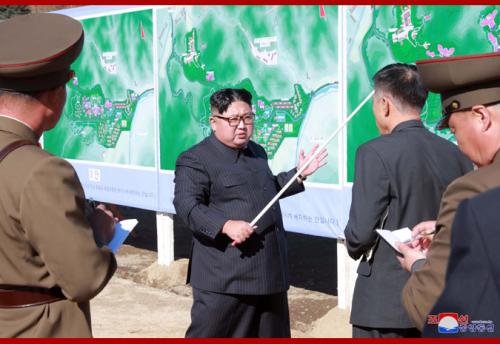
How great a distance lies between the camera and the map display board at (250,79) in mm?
4961

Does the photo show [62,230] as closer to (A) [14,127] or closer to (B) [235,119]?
(A) [14,127]

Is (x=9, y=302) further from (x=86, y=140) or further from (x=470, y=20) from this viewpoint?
(x=86, y=140)

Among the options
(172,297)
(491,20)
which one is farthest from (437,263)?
(172,297)

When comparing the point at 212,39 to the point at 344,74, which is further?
the point at 212,39

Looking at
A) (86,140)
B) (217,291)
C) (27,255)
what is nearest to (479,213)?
(27,255)

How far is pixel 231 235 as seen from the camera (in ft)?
11.9

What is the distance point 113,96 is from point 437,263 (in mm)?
6573

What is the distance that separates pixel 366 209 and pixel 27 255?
153 cm

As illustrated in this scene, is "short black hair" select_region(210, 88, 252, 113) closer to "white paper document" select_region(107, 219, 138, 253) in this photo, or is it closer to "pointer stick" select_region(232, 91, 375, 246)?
"pointer stick" select_region(232, 91, 375, 246)

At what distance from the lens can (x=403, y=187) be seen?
3.16 meters

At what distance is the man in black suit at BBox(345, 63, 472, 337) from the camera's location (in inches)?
124

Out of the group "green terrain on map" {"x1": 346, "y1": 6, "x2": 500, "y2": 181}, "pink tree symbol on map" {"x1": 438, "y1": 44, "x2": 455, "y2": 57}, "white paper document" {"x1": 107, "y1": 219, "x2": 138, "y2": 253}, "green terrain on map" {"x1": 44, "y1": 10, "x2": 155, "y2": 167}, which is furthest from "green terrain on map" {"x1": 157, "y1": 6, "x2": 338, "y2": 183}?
"white paper document" {"x1": 107, "y1": 219, "x2": 138, "y2": 253}

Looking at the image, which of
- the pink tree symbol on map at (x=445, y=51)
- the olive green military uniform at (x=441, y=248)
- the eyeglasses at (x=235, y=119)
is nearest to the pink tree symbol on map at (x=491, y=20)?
the pink tree symbol on map at (x=445, y=51)

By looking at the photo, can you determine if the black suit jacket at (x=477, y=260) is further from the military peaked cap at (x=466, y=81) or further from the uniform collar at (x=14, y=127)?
the uniform collar at (x=14, y=127)
